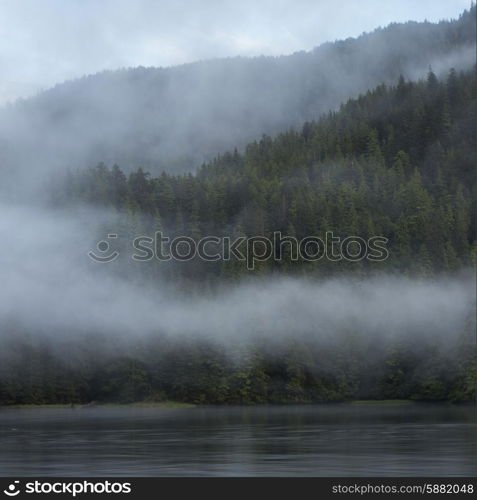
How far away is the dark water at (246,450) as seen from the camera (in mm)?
40969

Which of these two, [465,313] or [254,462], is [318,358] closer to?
[465,313]

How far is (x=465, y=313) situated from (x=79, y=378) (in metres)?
64.2

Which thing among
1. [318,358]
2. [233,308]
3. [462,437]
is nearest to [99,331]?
[233,308]

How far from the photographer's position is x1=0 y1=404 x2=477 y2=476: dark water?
1613 inches

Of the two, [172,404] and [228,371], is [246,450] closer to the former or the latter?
[172,404]
